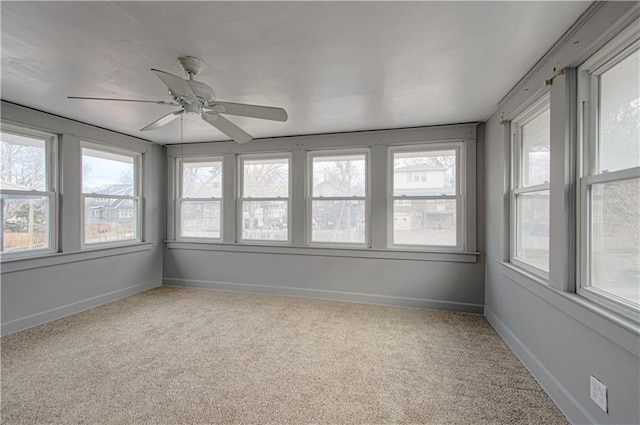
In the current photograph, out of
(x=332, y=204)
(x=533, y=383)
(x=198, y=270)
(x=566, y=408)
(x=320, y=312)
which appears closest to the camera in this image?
(x=566, y=408)

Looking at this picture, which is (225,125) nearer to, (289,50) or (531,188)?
(289,50)

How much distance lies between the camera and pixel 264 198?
456 centimetres

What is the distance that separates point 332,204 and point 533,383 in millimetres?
2890

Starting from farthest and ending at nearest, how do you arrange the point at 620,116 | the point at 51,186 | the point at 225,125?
the point at 51,186 < the point at 225,125 < the point at 620,116

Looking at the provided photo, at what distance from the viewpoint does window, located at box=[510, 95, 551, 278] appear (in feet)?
7.54

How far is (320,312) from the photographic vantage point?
144 inches

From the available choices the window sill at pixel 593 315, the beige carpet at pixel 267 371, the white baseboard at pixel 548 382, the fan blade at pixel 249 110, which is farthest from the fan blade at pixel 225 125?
the white baseboard at pixel 548 382

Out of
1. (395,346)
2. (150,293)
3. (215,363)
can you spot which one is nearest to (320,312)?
(395,346)

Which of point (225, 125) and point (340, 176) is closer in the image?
point (225, 125)

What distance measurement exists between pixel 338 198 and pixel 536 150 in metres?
2.37

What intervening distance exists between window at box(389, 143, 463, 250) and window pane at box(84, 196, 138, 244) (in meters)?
3.90

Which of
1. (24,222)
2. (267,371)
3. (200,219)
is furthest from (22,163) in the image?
(267,371)

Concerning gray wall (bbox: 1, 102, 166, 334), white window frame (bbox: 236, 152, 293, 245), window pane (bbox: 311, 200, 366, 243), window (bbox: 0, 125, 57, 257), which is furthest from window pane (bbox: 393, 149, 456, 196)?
window (bbox: 0, 125, 57, 257)

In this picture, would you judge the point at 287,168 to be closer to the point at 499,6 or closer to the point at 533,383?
the point at 499,6
